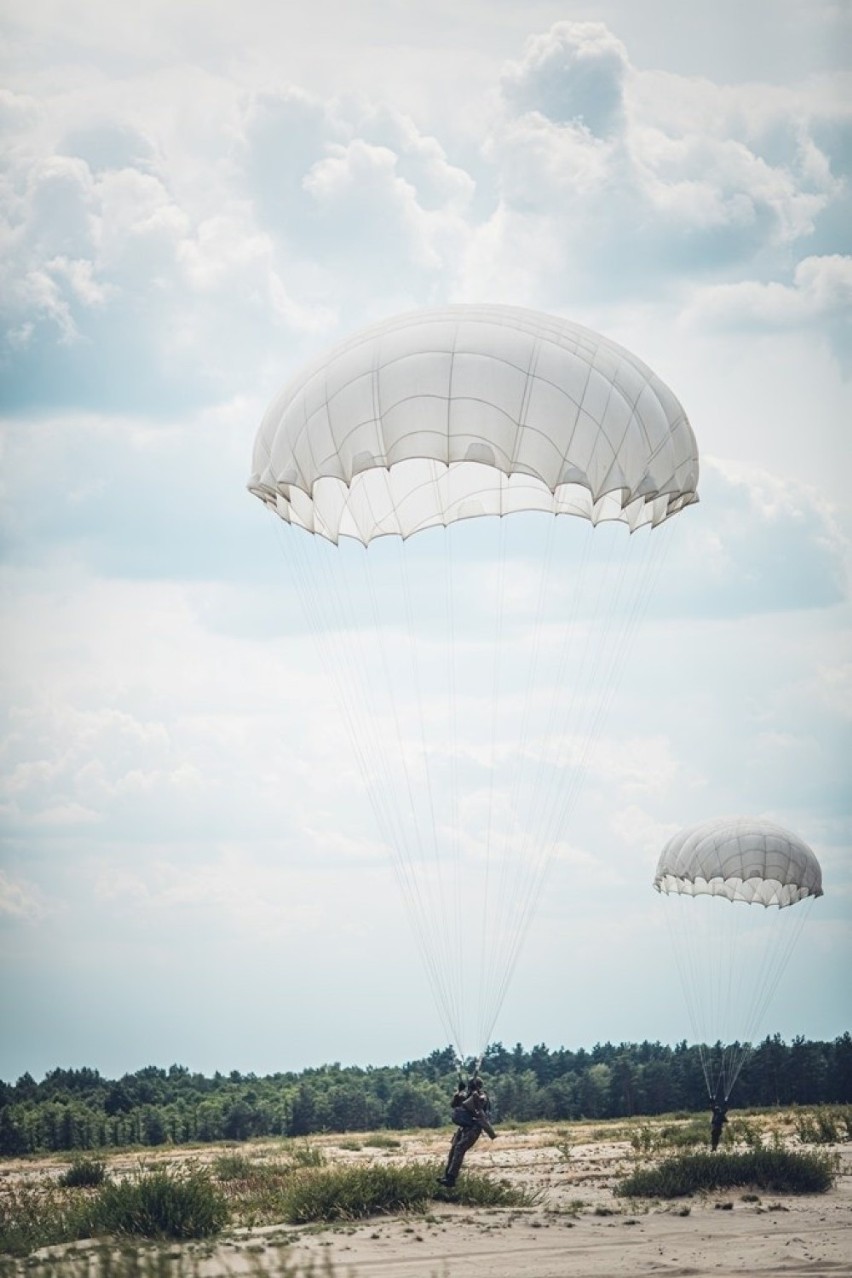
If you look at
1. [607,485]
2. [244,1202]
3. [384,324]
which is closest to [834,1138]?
[244,1202]

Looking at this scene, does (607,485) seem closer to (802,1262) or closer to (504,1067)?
(802,1262)

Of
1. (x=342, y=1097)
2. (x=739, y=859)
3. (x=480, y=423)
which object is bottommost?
(x=342, y=1097)

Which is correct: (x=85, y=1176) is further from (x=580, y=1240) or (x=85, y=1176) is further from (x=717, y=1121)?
(x=717, y=1121)

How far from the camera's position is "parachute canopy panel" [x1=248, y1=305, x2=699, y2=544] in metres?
17.2

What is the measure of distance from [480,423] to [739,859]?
1582 cm

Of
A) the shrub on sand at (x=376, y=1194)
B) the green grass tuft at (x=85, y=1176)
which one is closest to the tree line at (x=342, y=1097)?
the green grass tuft at (x=85, y=1176)

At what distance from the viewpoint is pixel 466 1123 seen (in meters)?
18.2

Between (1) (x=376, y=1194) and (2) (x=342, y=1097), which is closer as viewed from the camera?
(1) (x=376, y=1194)

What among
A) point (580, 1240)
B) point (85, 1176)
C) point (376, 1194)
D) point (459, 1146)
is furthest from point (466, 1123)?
point (85, 1176)

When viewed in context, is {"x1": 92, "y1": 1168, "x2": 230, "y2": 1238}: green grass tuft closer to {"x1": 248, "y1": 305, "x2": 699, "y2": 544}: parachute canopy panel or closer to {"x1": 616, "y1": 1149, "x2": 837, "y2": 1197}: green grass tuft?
{"x1": 616, "y1": 1149, "x2": 837, "y2": 1197}: green grass tuft

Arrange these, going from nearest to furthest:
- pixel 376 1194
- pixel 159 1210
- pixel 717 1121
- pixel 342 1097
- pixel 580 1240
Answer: pixel 580 1240
pixel 159 1210
pixel 376 1194
pixel 717 1121
pixel 342 1097

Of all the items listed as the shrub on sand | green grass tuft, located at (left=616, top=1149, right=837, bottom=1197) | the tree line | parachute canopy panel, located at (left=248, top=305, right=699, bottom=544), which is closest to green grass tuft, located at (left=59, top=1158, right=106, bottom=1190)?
the shrub on sand

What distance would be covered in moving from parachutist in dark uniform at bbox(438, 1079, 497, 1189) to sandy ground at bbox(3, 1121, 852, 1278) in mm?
565

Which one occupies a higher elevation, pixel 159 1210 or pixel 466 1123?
pixel 466 1123
